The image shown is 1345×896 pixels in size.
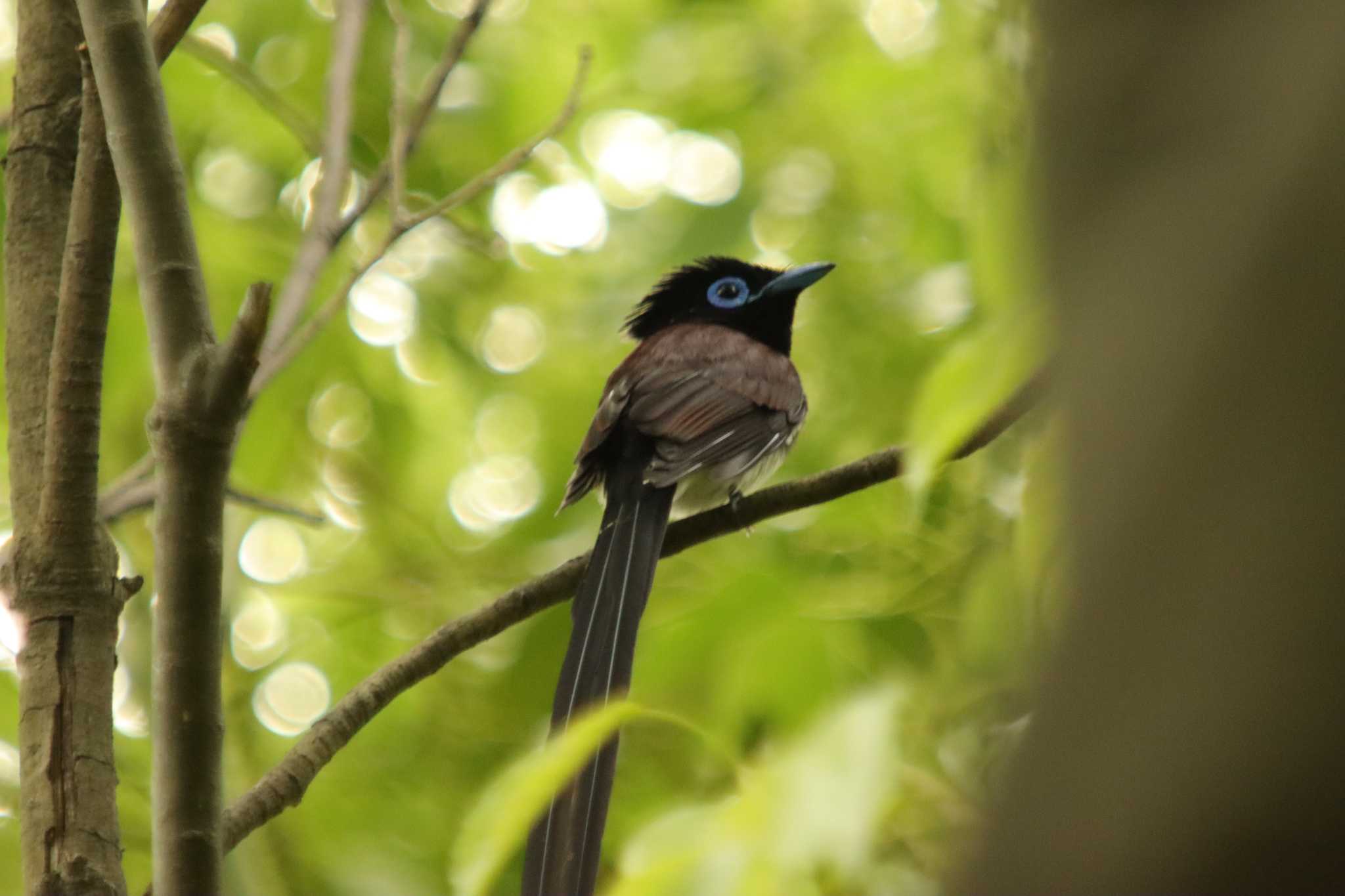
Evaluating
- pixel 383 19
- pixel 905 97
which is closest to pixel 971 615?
pixel 905 97

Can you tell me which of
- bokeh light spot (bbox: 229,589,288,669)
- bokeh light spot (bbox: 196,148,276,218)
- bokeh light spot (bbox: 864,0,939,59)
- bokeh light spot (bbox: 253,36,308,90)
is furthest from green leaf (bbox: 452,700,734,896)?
bokeh light spot (bbox: 864,0,939,59)

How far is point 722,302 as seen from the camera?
6.84m

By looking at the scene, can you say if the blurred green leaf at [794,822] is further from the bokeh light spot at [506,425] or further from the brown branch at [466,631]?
the bokeh light spot at [506,425]

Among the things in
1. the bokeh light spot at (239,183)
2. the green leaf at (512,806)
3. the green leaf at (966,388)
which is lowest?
the green leaf at (512,806)

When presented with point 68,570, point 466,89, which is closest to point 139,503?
point 68,570

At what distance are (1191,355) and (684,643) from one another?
2.28 meters

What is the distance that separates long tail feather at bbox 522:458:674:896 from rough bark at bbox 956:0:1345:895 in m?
1.85

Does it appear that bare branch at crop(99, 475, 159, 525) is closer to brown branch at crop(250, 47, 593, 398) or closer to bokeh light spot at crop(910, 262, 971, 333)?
brown branch at crop(250, 47, 593, 398)

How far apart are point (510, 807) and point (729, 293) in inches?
212

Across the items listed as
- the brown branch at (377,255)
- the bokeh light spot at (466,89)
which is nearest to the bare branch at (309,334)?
the brown branch at (377,255)

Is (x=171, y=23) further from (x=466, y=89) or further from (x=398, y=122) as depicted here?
(x=466, y=89)

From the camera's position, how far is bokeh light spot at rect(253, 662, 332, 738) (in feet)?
16.0

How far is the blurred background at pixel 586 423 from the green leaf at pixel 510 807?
23 centimetres

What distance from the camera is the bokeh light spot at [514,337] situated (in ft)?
22.9
